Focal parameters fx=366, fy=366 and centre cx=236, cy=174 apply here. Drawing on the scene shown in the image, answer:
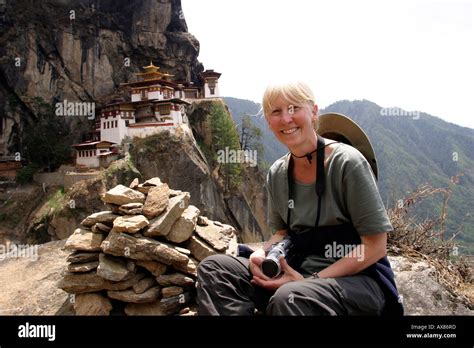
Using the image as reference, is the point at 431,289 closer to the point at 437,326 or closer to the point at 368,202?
the point at 437,326

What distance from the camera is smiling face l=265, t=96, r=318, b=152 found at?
2.85 meters

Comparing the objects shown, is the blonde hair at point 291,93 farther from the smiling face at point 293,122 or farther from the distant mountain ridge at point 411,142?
the distant mountain ridge at point 411,142

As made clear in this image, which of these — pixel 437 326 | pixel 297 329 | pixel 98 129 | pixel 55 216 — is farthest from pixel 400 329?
pixel 98 129

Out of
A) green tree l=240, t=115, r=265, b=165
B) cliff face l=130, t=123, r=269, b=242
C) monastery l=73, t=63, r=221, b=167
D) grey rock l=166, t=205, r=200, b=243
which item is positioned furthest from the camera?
green tree l=240, t=115, r=265, b=165

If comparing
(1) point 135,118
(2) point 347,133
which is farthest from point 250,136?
(2) point 347,133

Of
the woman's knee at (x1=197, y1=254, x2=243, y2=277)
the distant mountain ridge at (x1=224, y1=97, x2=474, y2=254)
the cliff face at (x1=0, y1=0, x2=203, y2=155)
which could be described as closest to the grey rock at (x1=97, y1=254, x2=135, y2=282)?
the woman's knee at (x1=197, y1=254, x2=243, y2=277)

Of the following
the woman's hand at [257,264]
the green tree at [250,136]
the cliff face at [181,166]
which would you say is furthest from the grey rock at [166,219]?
the green tree at [250,136]

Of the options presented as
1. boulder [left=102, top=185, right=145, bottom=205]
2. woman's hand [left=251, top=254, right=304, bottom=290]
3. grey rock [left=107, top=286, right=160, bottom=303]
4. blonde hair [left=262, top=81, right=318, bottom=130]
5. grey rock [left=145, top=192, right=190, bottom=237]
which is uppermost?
blonde hair [left=262, top=81, right=318, bottom=130]

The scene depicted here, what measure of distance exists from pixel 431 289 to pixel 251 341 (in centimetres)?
261

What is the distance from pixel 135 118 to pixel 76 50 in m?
11.9

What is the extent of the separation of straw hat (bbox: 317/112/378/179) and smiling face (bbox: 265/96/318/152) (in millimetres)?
495

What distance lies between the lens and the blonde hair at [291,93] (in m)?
2.81

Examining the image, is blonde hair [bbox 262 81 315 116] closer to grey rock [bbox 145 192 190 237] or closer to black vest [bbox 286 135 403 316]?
black vest [bbox 286 135 403 316]

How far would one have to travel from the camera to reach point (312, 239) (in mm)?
3041
